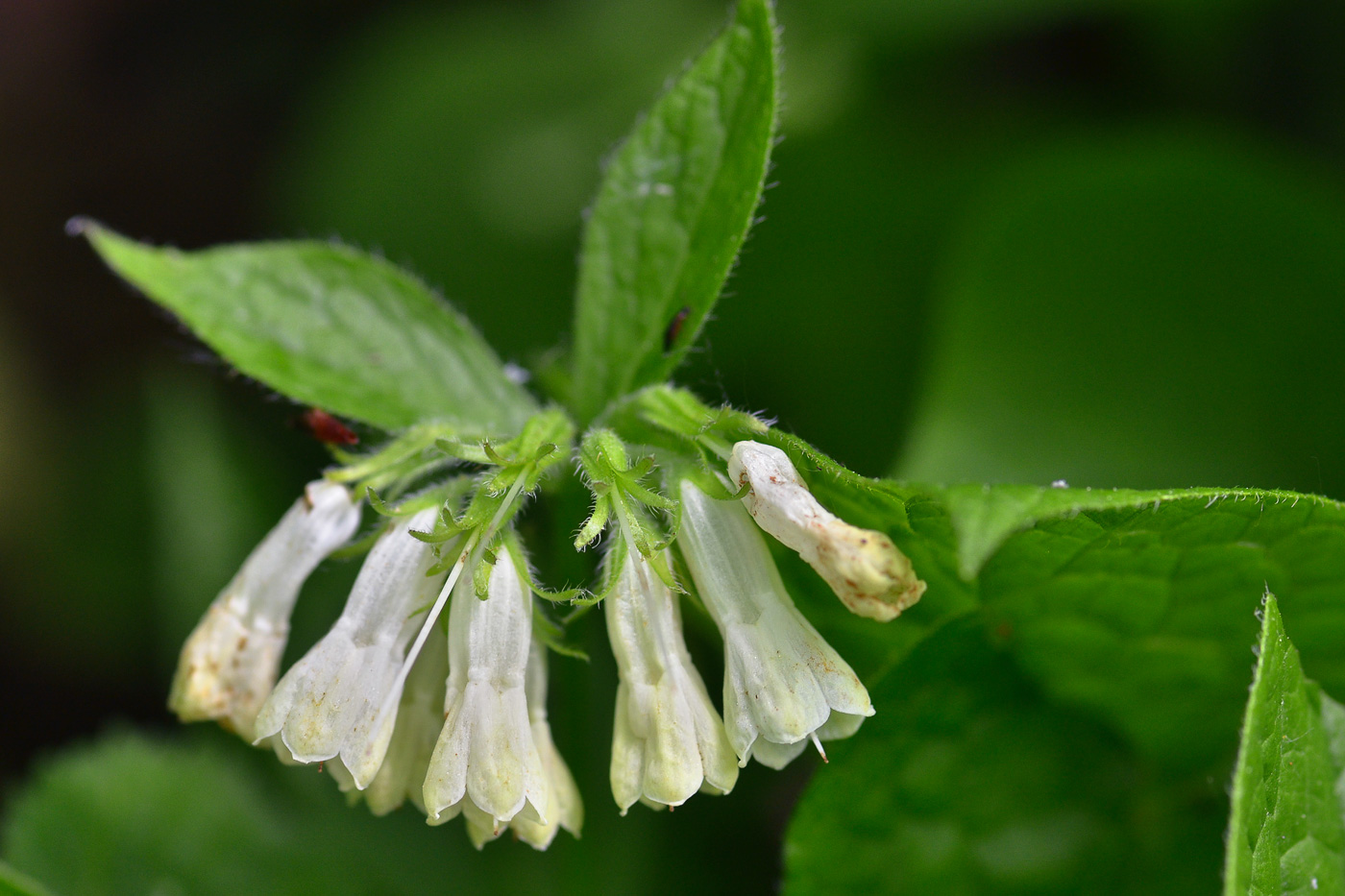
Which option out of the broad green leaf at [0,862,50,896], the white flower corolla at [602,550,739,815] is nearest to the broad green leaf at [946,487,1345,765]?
the white flower corolla at [602,550,739,815]

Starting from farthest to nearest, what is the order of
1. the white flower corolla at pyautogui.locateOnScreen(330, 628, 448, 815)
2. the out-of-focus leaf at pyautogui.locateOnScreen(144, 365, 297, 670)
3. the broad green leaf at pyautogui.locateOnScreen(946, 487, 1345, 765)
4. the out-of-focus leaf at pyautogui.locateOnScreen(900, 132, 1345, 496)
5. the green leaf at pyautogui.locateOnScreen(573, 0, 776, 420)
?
1. the out-of-focus leaf at pyautogui.locateOnScreen(144, 365, 297, 670)
2. the out-of-focus leaf at pyautogui.locateOnScreen(900, 132, 1345, 496)
3. the green leaf at pyautogui.locateOnScreen(573, 0, 776, 420)
4. the white flower corolla at pyautogui.locateOnScreen(330, 628, 448, 815)
5. the broad green leaf at pyautogui.locateOnScreen(946, 487, 1345, 765)

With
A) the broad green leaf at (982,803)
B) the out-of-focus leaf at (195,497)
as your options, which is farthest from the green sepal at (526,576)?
the out-of-focus leaf at (195,497)

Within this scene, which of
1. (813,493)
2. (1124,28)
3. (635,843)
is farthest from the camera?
(1124,28)

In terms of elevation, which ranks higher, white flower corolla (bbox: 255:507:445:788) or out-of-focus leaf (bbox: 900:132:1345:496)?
out-of-focus leaf (bbox: 900:132:1345:496)

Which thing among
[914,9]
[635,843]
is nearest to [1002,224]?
[914,9]

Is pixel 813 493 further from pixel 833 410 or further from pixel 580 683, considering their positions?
pixel 833 410

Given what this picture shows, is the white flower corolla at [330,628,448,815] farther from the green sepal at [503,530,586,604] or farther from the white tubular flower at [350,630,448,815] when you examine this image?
the green sepal at [503,530,586,604]
